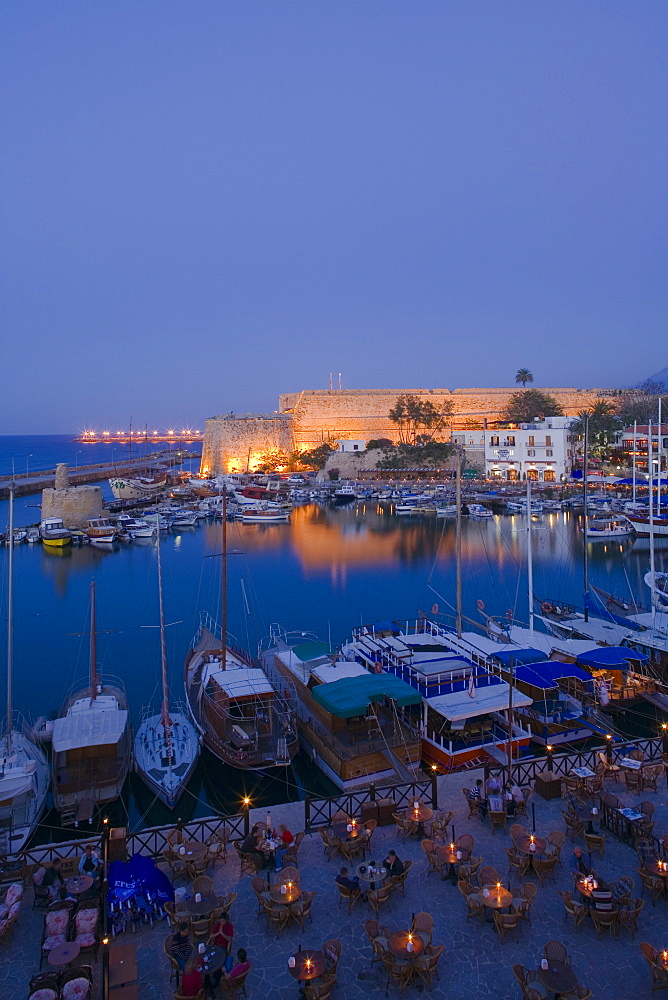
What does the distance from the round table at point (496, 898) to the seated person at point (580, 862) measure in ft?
2.61

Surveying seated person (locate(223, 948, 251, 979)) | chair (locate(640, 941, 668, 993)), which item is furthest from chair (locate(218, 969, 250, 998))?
chair (locate(640, 941, 668, 993))

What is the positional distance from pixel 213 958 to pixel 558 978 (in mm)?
2549

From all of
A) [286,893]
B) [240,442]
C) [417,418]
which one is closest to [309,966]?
[286,893]

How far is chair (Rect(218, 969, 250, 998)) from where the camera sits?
4789mm

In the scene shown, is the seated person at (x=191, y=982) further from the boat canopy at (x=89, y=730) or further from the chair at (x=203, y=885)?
the boat canopy at (x=89, y=730)

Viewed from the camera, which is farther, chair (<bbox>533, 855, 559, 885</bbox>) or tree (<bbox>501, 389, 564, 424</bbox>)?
tree (<bbox>501, 389, 564, 424</bbox>)

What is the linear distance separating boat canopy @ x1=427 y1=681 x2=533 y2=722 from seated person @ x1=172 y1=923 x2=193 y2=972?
199 inches

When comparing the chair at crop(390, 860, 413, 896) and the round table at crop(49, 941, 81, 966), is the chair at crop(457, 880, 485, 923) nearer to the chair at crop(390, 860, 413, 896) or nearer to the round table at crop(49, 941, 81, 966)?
the chair at crop(390, 860, 413, 896)

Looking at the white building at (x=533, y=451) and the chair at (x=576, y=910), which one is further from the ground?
the white building at (x=533, y=451)

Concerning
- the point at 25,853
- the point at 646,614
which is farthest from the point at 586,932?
the point at 646,614

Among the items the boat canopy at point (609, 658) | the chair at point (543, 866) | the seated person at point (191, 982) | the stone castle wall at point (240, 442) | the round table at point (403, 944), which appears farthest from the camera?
the stone castle wall at point (240, 442)

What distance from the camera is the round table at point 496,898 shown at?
5363mm

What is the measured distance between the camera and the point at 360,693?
9586 mm

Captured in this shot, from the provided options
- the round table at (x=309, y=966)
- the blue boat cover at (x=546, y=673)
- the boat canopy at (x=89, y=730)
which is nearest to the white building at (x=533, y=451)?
the blue boat cover at (x=546, y=673)
